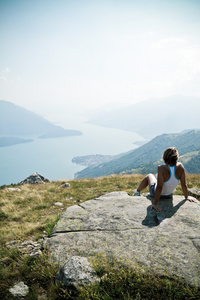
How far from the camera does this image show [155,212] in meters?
5.70

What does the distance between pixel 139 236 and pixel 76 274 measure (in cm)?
196

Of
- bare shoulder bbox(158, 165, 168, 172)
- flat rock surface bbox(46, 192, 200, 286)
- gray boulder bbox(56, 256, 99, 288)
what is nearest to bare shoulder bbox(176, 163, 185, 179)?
bare shoulder bbox(158, 165, 168, 172)

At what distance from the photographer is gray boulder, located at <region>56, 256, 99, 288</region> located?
3.56 metres

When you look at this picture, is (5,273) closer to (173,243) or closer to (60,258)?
(60,258)

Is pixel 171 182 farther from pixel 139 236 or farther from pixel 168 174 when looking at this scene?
pixel 139 236

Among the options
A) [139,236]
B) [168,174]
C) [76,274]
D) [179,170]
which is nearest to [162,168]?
[168,174]

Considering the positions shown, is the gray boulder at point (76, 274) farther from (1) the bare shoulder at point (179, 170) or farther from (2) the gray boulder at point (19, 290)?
(1) the bare shoulder at point (179, 170)

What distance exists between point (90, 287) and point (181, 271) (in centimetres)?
197

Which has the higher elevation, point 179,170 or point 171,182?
point 179,170

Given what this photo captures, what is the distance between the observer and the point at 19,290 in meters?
3.82

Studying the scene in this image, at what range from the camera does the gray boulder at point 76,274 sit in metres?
3.56

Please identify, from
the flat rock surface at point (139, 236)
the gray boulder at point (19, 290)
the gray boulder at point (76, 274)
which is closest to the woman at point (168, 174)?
the flat rock surface at point (139, 236)

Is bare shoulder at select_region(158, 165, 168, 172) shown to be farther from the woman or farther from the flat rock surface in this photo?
the flat rock surface

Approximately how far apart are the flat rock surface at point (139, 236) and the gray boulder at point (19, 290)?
30.8 inches
